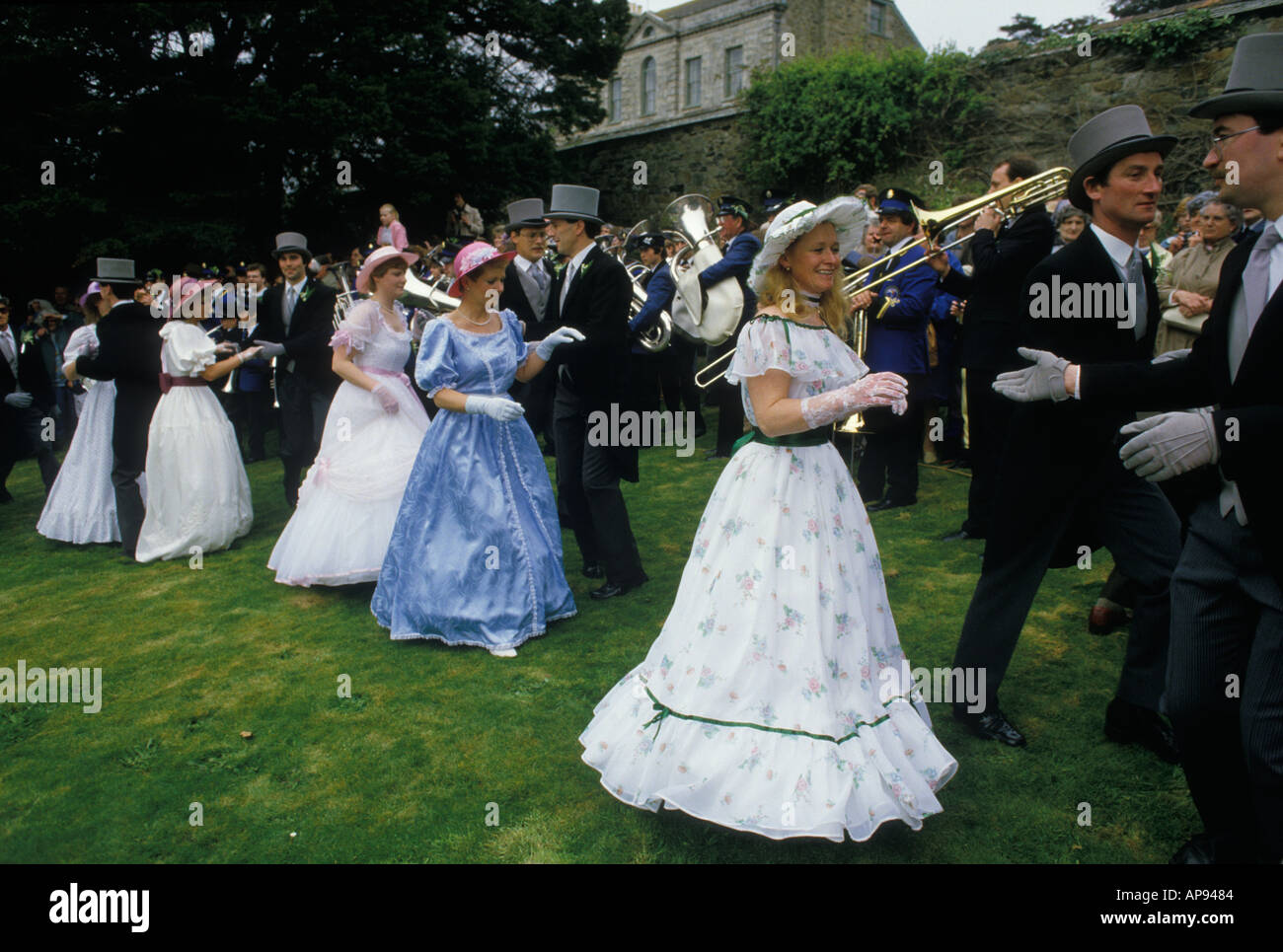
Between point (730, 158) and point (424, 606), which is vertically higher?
point (730, 158)

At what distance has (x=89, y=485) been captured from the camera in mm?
7531

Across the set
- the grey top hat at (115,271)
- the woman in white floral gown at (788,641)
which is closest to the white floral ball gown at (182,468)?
the grey top hat at (115,271)

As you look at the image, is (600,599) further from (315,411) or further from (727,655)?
(315,411)

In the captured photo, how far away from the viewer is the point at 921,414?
7.09 m

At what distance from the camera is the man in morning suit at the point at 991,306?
199 inches

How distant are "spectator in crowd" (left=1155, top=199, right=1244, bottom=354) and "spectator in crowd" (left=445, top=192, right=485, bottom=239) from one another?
12983mm

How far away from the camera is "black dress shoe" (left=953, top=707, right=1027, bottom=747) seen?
3564 mm

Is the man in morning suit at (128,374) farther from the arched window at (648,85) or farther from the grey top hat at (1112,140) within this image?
the arched window at (648,85)

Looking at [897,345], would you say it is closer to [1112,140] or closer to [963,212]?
[963,212]

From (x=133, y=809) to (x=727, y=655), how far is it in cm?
234

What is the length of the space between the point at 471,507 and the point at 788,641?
2452 mm

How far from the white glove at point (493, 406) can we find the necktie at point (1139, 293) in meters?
2.81
